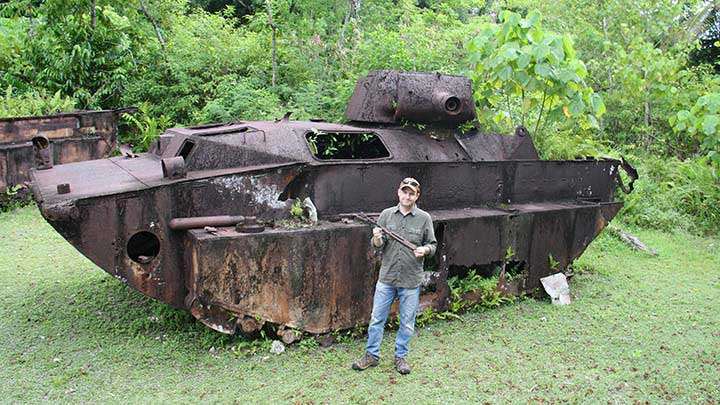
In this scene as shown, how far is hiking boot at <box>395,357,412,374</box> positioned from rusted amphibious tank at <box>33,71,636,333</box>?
2.48 ft

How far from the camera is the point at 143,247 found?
5.57 meters

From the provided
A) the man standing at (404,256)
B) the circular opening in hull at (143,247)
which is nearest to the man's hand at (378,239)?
the man standing at (404,256)

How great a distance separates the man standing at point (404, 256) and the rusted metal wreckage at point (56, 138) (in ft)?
22.3

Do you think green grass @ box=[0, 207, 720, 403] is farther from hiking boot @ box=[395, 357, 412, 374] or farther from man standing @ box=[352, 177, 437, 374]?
man standing @ box=[352, 177, 437, 374]

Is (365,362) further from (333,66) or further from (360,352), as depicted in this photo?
(333,66)

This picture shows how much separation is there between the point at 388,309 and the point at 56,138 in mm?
8075

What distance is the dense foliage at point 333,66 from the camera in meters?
12.2

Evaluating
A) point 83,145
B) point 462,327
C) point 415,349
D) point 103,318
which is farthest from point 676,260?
point 83,145

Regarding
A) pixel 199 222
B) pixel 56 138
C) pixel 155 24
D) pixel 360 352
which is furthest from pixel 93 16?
pixel 360 352

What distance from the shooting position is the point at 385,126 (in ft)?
23.0

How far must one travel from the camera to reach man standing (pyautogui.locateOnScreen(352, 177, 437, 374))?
4984 millimetres

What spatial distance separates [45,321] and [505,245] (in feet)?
15.1

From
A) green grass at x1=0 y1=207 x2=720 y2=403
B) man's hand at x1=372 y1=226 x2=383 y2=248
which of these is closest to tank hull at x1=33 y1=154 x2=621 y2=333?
green grass at x1=0 y1=207 x2=720 y2=403

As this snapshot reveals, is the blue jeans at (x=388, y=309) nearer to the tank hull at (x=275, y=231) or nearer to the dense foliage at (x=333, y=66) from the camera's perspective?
the tank hull at (x=275, y=231)
